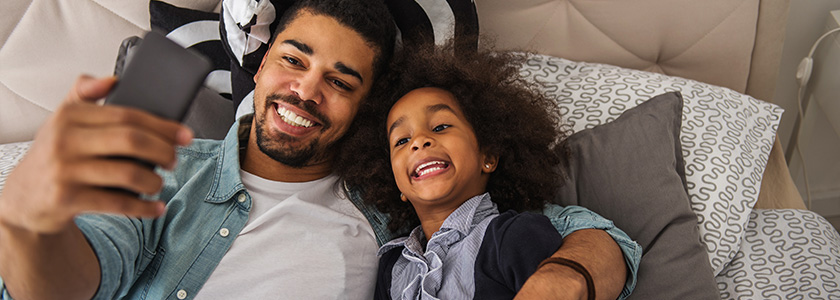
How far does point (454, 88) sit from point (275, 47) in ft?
1.46

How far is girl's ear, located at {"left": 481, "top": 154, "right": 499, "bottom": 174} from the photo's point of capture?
1.37m

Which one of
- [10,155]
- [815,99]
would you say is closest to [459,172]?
[10,155]

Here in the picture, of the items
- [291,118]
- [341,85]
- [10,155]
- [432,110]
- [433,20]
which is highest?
[433,20]

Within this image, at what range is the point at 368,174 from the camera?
149 centimetres

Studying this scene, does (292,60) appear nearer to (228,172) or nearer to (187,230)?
(228,172)

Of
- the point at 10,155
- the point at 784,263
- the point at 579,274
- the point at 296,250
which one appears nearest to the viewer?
the point at 579,274

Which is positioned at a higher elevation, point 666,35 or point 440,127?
point 666,35

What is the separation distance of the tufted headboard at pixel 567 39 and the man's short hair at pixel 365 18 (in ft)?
1.38

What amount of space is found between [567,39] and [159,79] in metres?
1.49

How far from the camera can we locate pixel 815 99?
2.08 m

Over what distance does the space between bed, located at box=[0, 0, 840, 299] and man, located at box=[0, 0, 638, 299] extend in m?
0.24

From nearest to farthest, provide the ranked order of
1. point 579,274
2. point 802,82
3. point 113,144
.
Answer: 1. point 113,144
2. point 579,274
3. point 802,82

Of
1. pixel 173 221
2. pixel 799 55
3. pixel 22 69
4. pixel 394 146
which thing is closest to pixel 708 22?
pixel 799 55

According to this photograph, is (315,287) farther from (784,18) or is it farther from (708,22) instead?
(784,18)
